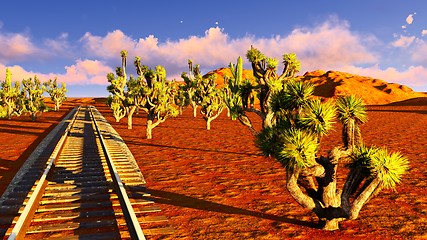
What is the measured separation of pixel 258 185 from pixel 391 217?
4.42 meters

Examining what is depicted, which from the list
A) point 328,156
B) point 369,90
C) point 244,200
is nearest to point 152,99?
point 244,200

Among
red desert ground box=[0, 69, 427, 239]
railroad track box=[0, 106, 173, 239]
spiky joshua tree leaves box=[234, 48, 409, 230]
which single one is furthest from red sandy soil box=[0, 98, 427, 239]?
spiky joshua tree leaves box=[234, 48, 409, 230]

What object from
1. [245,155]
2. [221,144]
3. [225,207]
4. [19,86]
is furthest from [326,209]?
[19,86]

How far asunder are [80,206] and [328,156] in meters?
6.55

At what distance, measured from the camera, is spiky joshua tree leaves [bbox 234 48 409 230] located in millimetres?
6024

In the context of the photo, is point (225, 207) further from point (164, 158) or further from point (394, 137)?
point (394, 137)

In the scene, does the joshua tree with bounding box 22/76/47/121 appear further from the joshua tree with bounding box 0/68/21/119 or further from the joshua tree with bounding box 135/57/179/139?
the joshua tree with bounding box 135/57/179/139

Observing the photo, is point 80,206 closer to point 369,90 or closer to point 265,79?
point 265,79

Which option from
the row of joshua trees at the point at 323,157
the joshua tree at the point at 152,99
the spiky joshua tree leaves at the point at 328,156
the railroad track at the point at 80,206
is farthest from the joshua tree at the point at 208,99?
the spiky joshua tree leaves at the point at 328,156

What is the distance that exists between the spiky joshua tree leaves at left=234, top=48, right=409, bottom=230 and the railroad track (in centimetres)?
319

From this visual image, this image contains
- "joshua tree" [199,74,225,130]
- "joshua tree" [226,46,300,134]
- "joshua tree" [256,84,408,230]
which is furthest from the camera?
"joshua tree" [199,74,225,130]

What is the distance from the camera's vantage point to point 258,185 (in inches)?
431

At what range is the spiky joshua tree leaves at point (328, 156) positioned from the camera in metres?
6.02

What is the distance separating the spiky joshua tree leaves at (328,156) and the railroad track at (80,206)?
126 inches
